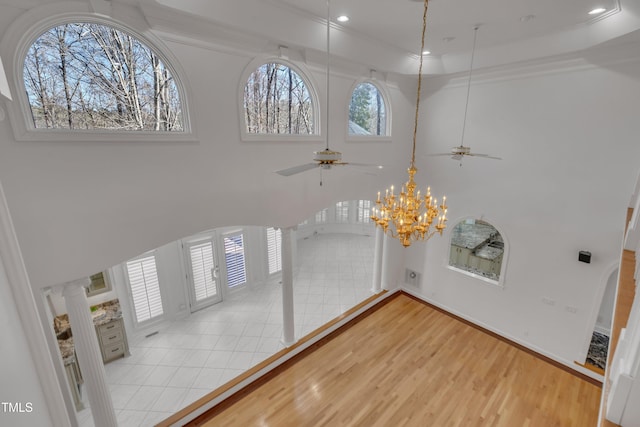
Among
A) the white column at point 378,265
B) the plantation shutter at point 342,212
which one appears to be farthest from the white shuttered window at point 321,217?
the white column at point 378,265

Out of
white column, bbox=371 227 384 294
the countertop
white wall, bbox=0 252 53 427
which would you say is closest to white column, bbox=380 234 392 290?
white column, bbox=371 227 384 294

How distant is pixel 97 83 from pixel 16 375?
375 centimetres

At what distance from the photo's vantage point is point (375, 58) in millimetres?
5469

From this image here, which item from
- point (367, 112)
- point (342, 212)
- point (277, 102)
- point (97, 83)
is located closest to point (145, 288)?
point (97, 83)

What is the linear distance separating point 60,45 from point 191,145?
5.34ft

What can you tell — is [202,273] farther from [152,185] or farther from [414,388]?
[414,388]

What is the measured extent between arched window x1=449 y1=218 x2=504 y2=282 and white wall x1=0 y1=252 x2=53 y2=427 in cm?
709

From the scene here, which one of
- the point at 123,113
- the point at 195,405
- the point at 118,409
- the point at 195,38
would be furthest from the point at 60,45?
the point at 118,409

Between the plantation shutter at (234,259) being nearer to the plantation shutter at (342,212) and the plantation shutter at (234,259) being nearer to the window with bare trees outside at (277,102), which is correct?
the window with bare trees outside at (277,102)

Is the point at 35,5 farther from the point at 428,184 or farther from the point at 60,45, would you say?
the point at 428,184

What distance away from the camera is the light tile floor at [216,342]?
5160mm

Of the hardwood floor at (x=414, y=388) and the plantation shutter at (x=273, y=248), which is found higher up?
the plantation shutter at (x=273, y=248)

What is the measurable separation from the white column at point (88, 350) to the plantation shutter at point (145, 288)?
10.5ft
